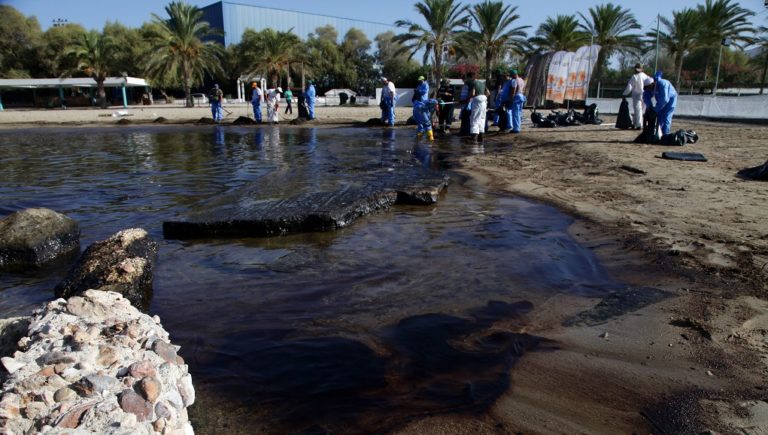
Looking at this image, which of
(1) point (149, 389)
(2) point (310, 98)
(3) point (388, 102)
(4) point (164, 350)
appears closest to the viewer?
(1) point (149, 389)

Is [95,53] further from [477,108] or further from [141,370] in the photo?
[141,370]

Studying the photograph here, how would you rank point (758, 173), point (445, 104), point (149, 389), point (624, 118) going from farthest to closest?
point (445, 104) → point (624, 118) → point (758, 173) → point (149, 389)

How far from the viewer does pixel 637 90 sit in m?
15.3

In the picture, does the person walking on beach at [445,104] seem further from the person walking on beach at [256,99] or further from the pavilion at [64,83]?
the pavilion at [64,83]

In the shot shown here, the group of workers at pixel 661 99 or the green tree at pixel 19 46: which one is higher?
the green tree at pixel 19 46

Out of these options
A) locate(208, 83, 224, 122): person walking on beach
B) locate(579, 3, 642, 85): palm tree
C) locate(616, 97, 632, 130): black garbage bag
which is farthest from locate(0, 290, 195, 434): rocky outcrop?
locate(579, 3, 642, 85): palm tree

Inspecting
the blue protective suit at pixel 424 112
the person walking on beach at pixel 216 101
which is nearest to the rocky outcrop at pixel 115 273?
the blue protective suit at pixel 424 112

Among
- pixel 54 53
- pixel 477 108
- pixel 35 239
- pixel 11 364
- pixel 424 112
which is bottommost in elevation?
pixel 35 239

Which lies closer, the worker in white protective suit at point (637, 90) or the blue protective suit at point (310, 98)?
the worker in white protective suit at point (637, 90)

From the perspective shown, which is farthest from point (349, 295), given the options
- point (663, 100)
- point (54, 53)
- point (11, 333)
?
point (54, 53)

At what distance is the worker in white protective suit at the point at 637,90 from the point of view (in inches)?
587

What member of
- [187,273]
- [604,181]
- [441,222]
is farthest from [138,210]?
[604,181]

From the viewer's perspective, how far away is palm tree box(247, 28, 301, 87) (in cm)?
4559

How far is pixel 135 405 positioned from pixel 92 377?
0.77 ft
